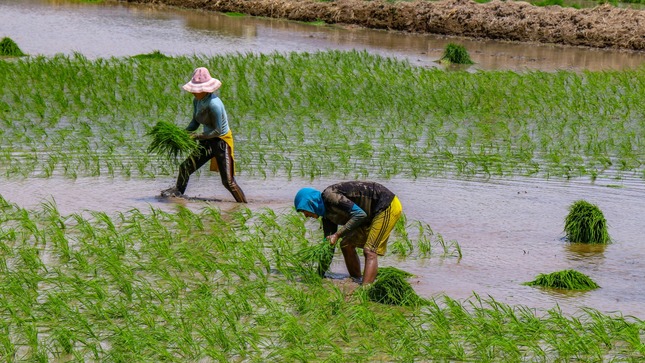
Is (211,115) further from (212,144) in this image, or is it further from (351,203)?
(351,203)

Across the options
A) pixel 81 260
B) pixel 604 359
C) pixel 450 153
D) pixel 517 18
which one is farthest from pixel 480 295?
pixel 517 18

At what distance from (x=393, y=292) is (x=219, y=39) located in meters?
15.5

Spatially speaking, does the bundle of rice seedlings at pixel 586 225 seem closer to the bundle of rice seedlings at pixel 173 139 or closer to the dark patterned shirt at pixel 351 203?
the dark patterned shirt at pixel 351 203

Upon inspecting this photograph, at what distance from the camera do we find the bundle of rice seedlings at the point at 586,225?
7.23 m

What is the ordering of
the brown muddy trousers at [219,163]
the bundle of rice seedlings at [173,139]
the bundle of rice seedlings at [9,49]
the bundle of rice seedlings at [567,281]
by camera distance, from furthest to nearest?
the bundle of rice seedlings at [9,49] → the brown muddy trousers at [219,163] → the bundle of rice seedlings at [173,139] → the bundle of rice seedlings at [567,281]

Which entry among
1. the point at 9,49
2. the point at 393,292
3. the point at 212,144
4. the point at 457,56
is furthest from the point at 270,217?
the point at 457,56

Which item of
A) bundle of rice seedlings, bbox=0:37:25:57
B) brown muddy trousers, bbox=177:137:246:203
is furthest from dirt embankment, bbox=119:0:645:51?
brown muddy trousers, bbox=177:137:246:203

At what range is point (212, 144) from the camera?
26.2ft

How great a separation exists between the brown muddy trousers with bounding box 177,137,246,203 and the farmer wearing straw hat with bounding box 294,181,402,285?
207 centimetres

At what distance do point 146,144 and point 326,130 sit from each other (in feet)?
6.50

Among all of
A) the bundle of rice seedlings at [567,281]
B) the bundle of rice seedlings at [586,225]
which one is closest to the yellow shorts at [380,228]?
the bundle of rice seedlings at [567,281]

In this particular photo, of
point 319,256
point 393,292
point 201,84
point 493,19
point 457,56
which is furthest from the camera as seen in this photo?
point 493,19

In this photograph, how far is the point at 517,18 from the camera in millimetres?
22516

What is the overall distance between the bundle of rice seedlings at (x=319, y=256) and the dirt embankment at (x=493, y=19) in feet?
54.6
